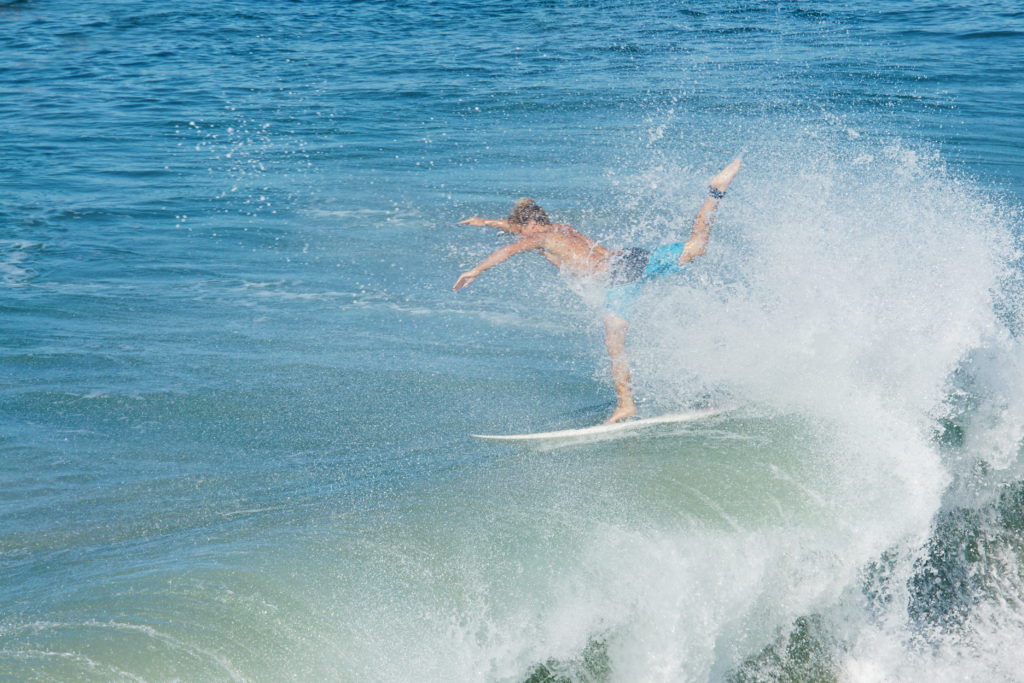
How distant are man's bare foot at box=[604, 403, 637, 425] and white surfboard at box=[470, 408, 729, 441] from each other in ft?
0.21

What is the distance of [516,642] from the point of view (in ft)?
16.5

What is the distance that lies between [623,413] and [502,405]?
92cm

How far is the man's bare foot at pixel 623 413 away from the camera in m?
7.02

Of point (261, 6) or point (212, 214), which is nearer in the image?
point (212, 214)

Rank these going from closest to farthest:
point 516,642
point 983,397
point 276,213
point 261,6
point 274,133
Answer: point 516,642
point 983,397
point 276,213
point 274,133
point 261,6

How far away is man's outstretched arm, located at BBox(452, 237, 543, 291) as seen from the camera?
23.1 feet

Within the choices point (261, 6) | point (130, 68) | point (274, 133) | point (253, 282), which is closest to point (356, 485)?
point (253, 282)

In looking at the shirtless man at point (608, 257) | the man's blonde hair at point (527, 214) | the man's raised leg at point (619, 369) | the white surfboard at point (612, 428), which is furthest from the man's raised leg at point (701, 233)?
the white surfboard at point (612, 428)

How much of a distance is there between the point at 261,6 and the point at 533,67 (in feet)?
31.7

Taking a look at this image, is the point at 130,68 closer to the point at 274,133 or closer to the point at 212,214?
the point at 274,133

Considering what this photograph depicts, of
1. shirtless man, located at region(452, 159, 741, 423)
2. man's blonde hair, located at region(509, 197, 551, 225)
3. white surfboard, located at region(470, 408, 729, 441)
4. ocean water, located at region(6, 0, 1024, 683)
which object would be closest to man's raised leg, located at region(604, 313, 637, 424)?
shirtless man, located at region(452, 159, 741, 423)

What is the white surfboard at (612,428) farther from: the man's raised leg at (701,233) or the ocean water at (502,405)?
the man's raised leg at (701,233)

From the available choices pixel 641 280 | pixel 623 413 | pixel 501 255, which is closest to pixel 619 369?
pixel 623 413

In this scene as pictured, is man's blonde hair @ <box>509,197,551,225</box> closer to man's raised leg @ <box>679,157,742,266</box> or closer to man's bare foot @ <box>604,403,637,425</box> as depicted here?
man's raised leg @ <box>679,157,742,266</box>
